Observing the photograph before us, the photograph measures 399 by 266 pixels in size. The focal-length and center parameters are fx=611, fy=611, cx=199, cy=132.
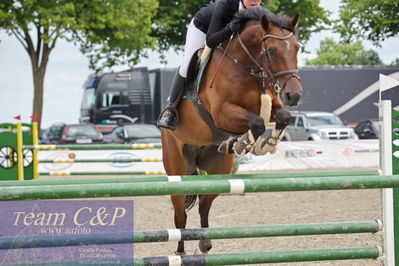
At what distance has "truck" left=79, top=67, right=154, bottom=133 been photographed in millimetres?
24719

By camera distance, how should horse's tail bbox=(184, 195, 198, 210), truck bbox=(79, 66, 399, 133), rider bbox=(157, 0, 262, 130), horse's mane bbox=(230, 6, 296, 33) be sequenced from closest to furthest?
1. horse's mane bbox=(230, 6, 296, 33)
2. rider bbox=(157, 0, 262, 130)
3. horse's tail bbox=(184, 195, 198, 210)
4. truck bbox=(79, 66, 399, 133)

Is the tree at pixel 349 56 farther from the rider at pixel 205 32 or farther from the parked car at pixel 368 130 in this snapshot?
the rider at pixel 205 32

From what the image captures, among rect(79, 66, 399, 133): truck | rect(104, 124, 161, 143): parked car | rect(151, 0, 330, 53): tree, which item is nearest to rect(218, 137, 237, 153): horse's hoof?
rect(104, 124, 161, 143): parked car

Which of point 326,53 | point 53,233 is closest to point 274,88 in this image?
point 53,233

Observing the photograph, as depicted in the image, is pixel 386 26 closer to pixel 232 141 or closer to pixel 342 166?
pixel 342 166

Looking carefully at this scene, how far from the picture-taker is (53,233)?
3518 millimetres

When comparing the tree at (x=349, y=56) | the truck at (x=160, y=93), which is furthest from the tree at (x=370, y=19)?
the tree at (x=349, y=56)

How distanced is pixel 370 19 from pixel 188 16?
9008mm

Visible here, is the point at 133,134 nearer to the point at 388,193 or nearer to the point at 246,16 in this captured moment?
the point at 246,16

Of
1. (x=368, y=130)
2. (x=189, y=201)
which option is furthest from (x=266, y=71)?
(x=368, y=130)

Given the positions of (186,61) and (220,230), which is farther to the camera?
(186,61)

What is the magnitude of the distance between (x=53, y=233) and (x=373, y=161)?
1411 centimetres

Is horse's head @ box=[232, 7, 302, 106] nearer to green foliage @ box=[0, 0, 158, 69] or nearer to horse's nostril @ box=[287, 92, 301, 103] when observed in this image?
horse's nostril @ box=[287, 92, 301, 103]

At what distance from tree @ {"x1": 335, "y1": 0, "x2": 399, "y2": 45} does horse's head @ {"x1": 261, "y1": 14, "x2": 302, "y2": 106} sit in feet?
57.3
